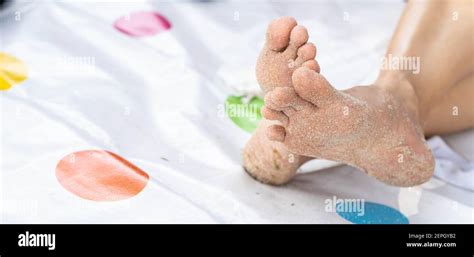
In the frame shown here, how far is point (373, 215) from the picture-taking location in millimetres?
930

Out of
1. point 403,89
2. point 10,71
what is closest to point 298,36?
point 403,89

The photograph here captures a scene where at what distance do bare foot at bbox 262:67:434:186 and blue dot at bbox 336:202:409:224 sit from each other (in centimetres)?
6

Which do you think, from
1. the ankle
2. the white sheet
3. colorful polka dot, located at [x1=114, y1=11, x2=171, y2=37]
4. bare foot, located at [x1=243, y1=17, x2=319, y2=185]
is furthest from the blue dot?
colorful polka dot, located at [x1=114, y1=11, x2=171, y2=37]

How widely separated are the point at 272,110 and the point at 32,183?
0.35 m

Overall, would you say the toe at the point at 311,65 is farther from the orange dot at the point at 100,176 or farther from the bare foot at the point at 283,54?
the orange dot at the point at 100,176

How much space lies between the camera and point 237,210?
0.90 m

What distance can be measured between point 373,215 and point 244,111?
303 mm

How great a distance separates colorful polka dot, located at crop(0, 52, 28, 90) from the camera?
1.07 m

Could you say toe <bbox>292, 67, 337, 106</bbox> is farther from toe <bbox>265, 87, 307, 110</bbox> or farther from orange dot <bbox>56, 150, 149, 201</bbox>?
orange dot <bbox>56, 150, 149, 201</bbox>

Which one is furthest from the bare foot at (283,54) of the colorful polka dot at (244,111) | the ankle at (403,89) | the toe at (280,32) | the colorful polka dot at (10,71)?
the colorful polka dot at (10,71)

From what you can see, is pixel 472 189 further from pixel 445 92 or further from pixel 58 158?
pixel 58 158

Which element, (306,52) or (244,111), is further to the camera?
(244,111)

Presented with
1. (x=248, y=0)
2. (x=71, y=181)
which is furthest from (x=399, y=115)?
(x=248, y=0)

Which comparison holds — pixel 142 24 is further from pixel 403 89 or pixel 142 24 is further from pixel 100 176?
pixel 403 89
